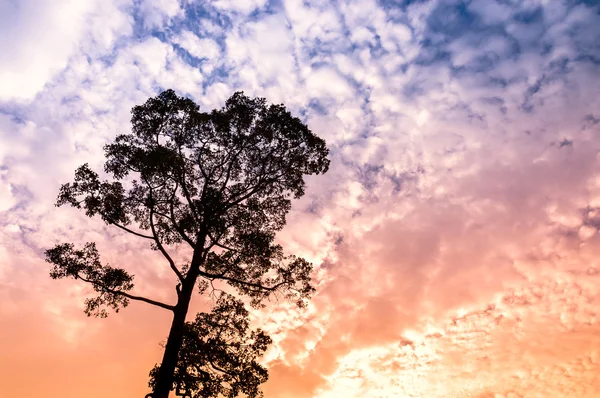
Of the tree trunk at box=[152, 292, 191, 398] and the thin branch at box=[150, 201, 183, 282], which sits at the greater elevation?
the thin branch at box=[150, 201, 183, 282]

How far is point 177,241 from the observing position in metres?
18.9

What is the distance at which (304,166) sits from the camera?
Result: 64.5 feet

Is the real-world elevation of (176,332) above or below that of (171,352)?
above

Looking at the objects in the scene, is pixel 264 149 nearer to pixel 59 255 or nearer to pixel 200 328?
pixel 200 328

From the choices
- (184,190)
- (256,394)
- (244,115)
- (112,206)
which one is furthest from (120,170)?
(256,394)

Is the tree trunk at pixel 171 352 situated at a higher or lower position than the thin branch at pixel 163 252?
lower

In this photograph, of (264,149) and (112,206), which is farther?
(264,149)

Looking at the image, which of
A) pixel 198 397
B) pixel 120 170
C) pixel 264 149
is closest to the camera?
pixel 198 397

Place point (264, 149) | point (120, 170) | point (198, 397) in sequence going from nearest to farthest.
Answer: point (198, 397), point (120, 170), point (264, 149)

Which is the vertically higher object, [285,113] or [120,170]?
[285,113]

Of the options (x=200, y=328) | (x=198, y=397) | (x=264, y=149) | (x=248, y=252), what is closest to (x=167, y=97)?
(x=264, y=149)

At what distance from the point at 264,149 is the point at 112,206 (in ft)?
22.7

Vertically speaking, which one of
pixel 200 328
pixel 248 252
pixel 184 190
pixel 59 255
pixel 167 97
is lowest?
pixel 200 328

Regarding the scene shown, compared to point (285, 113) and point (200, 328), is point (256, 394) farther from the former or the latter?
point (285, 113)
